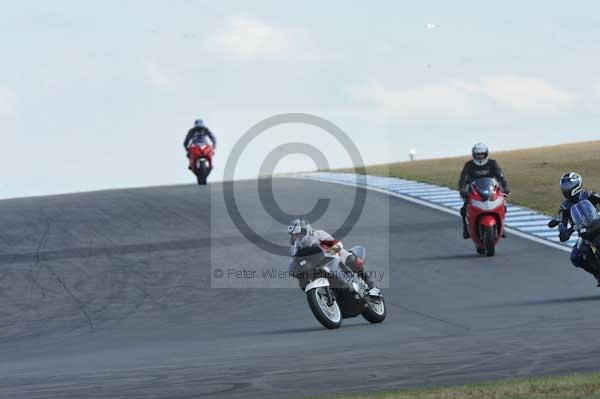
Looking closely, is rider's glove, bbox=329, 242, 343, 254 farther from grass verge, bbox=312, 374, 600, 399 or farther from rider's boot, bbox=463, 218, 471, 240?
rider's boot, bbox=463, 218, 471, 240

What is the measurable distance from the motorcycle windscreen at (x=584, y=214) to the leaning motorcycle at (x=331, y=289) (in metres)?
2.95

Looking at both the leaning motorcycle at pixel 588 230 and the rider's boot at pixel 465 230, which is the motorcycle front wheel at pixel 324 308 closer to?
the leaning motorcycle at pixel 588 230

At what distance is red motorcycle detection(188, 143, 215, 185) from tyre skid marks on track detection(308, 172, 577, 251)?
144 inches

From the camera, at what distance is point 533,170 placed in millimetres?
37188

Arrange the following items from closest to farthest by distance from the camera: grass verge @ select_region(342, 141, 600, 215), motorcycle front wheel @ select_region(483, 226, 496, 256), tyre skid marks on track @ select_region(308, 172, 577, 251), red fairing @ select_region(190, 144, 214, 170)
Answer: motorcycle front wheel @ select_region(483, 226, 496, 256) < tyre skid marks on track @ select_region(308, 172, 577, 251) < grass verge @ select_region(342, 141, 600, 215) < red fairing @ select_region(190, 144, 214, 170)

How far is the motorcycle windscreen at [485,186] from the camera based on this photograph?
21328 mm

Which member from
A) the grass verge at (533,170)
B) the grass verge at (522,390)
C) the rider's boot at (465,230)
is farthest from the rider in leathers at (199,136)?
the grass verge at (522,390)

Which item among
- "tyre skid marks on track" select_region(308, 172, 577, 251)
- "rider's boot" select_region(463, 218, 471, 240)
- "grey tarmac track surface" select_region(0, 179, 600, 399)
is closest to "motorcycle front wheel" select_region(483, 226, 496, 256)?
"grey tarmac track surface" select_region(0, 179, 600, 399)

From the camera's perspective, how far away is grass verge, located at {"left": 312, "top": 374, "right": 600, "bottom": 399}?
26.9 feet

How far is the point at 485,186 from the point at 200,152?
49.5 ft

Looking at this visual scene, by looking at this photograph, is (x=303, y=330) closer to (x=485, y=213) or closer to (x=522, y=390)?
(x=522, y=390)

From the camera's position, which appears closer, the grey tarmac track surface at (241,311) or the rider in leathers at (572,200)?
the grey tarmac track surface at (241,311)

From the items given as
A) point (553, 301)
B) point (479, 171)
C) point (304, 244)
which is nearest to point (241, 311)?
point (304, 244)

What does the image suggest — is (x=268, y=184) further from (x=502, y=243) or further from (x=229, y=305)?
(x=229, y=305)
